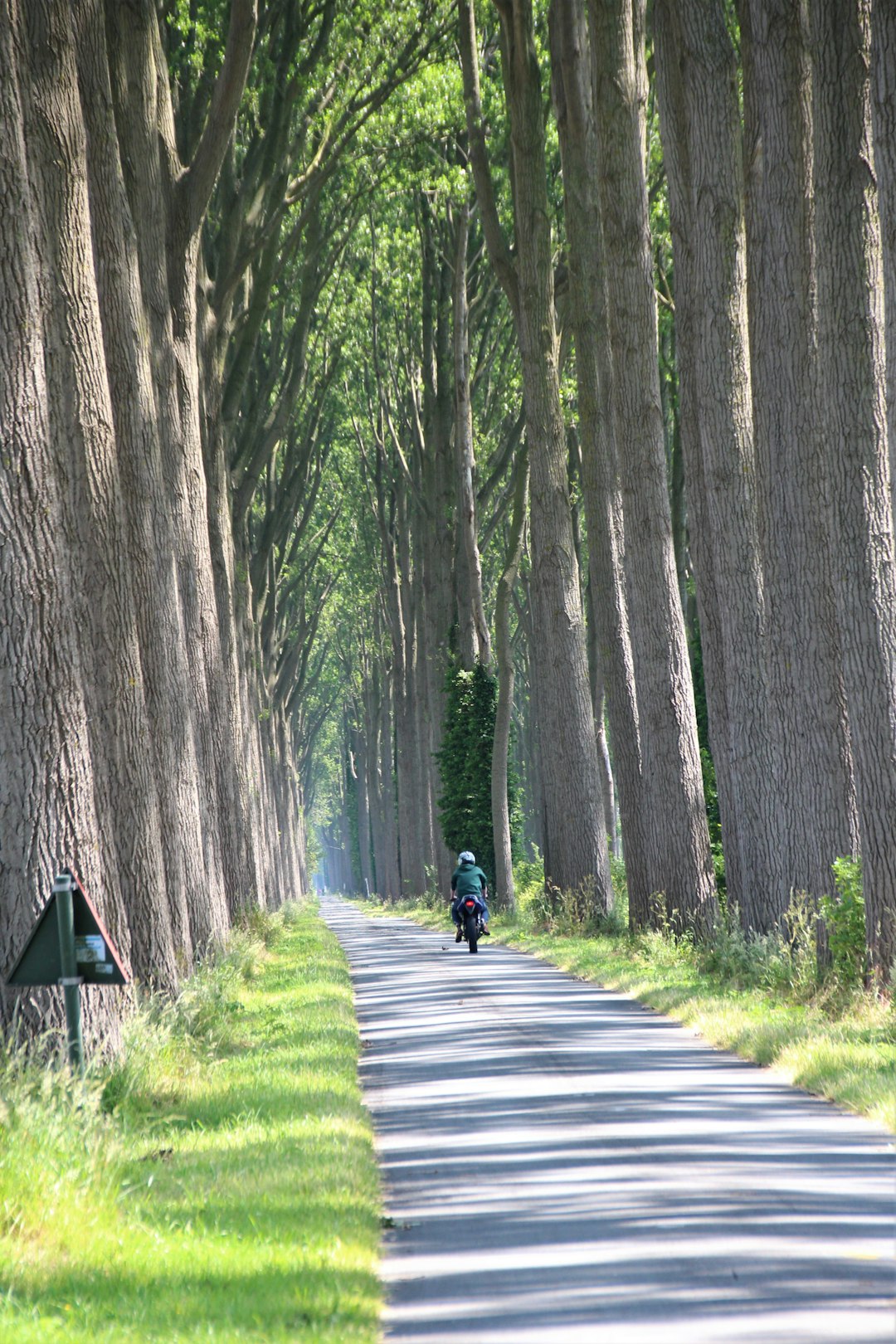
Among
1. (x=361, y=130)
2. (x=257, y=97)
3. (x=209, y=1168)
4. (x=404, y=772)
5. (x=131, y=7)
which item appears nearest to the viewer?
(x=209, y=1168)

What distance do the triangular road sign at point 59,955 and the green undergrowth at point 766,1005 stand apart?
4.34m

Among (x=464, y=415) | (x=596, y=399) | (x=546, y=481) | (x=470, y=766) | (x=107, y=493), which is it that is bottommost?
(x=470, y=766)

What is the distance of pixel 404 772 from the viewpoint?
50.7 m

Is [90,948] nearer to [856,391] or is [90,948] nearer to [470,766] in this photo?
[856,391]

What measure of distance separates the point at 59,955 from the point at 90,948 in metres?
0.15

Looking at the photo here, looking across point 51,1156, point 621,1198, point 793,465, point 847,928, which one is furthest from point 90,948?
point 793,465

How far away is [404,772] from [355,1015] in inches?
1370

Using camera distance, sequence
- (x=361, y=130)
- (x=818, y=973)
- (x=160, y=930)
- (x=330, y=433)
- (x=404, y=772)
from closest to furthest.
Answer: (x=160, y=930)
(x=818, y=973)
(x=361, y=130)
(x=330, y=433)
(x=404, y=772)

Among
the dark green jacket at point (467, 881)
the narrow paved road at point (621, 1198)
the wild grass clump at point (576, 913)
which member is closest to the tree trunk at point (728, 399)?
the narrow paved road at point (621, 1198)

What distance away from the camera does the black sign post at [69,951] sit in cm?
716

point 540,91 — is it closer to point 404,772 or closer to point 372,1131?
point 372,1131

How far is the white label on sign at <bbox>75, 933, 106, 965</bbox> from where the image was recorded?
7223 mm

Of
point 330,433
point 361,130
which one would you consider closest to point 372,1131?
point 361,130

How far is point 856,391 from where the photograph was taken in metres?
12.6
